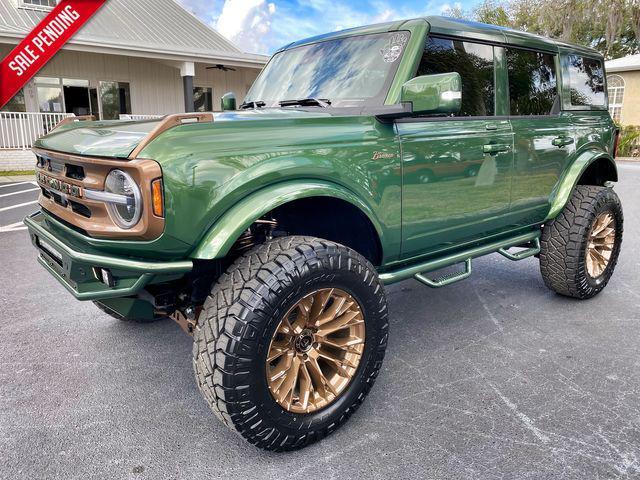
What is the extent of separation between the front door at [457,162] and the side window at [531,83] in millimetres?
241

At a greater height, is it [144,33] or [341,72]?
[144,33]

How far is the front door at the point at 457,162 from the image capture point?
276 centimetres

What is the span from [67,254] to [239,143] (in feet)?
2.84

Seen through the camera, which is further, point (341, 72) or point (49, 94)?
point (49, 94)

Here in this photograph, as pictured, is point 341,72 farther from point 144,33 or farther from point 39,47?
point 144,33

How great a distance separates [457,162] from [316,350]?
4.56ft

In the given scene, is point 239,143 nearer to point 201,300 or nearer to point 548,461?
point 201,300

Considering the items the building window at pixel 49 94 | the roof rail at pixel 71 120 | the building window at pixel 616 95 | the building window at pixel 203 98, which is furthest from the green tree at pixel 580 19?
the roof rail at pixel 71 120

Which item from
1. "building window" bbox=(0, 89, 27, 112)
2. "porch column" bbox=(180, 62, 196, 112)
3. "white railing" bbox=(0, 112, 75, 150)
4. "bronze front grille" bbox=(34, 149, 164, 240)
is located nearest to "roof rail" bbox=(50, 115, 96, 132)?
"bronze front grille" bbox=(34, 149, 164, 240)

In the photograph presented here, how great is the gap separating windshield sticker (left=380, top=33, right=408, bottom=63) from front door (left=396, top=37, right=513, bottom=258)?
145mm

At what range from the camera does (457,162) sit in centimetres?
295

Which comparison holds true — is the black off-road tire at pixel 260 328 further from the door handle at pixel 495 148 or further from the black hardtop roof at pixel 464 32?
the black hardtop roof at pixel 464 32

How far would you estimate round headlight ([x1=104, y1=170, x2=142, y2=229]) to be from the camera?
6.40 feet

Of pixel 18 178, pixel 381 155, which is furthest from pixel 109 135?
pixel 18 178
